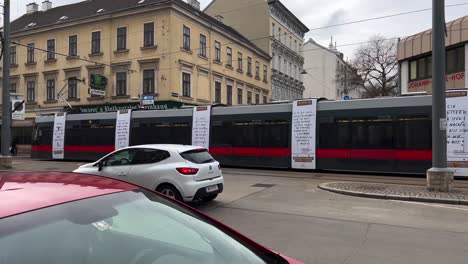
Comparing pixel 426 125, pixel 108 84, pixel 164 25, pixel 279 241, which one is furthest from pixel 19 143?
pixel 279 241

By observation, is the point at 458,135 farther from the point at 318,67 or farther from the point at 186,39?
the point at 318,67

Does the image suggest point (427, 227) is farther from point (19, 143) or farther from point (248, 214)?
point (19, 143)

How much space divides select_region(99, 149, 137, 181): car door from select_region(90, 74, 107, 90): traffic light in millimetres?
26912

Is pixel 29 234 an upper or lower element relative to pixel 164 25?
lower

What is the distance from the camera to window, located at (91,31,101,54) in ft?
126

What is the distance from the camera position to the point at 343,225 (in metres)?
8.11

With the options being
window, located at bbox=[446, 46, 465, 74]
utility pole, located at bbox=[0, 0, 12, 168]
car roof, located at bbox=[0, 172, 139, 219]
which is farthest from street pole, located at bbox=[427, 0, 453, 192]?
utility pole, located at bbox=[0, 0, 12, 168]

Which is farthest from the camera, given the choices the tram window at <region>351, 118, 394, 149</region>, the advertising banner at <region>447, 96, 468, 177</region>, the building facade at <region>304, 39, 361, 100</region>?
the building facade at <region>304, 39, 361, 100</region>

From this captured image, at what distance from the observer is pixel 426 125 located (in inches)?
673

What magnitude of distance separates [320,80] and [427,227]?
76222 millimetres

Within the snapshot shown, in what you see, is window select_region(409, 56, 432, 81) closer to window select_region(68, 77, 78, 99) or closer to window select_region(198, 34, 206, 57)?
window select_region(198, 34, 206, 57)

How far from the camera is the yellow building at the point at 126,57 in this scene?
34969 millimetres

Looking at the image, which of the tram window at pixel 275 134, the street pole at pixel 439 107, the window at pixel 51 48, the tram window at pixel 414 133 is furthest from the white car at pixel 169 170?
the window at pixel 51 48

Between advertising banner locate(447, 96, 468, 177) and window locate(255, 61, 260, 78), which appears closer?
advertising banner locate(447, 96, 468, 177)
